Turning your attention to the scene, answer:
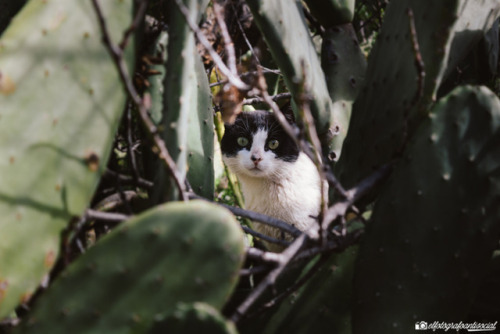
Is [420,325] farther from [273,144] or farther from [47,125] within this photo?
[273,144]

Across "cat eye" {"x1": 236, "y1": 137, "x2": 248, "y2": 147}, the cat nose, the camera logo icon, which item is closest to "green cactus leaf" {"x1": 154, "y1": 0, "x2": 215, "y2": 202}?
the camera logo icon

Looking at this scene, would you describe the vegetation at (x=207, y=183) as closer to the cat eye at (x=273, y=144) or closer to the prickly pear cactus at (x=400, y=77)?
the prickly pear cactus at (x=400, y=77)

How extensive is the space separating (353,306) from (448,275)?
0.18 metres

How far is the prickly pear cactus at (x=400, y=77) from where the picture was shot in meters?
1.07

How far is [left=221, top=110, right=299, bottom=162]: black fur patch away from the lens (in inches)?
74.2

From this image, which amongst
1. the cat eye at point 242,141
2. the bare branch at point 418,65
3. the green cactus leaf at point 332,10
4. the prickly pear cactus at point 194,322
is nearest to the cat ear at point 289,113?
the cat eye at point 242,141

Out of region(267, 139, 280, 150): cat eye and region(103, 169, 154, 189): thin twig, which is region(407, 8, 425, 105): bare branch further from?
region(267, 139, 280, 150): cat eye

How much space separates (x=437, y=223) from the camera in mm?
990

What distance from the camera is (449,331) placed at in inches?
42.4

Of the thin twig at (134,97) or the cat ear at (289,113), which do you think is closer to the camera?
the thin twig at (134,97)

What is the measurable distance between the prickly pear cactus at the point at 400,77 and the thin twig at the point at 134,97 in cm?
45

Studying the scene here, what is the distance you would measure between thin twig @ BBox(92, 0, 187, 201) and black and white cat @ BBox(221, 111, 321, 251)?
0.89m

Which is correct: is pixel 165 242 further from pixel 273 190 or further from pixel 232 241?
pixel 273 190

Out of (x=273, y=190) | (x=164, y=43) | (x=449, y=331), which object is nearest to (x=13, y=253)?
(x=164, y=43)
